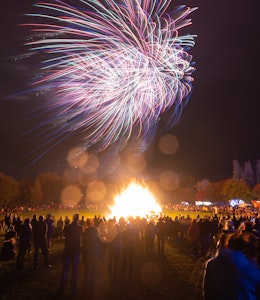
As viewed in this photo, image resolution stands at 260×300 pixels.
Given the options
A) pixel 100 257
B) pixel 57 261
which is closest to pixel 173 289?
pixel 100 257

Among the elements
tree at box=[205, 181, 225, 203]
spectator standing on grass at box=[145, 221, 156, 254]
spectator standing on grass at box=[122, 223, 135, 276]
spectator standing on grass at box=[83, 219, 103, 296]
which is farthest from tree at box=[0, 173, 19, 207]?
spectator standing on grass at box=[83, 219, 103, 296]

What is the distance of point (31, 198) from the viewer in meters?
95.7

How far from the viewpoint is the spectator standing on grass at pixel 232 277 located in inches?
132

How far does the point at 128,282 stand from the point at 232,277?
7.44 m

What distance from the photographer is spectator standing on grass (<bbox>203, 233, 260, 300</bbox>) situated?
335cm

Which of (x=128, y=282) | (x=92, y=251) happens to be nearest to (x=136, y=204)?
(x=128, y=282)

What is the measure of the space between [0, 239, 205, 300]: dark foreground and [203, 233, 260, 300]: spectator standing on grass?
18.4ft

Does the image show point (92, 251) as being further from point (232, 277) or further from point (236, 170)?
point (236, 170)

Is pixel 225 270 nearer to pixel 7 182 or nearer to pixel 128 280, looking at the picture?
pixel 128 280

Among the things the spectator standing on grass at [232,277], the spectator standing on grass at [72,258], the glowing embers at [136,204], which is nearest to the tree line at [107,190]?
the glowing embers at [136,204]

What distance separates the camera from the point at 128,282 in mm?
10102

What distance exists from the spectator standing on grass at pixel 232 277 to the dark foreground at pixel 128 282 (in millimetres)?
5617

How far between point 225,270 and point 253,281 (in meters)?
0.32

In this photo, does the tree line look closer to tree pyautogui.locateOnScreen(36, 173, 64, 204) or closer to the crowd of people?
tree pyautogui.locateOnScreen(36, 173, 64, 204)
